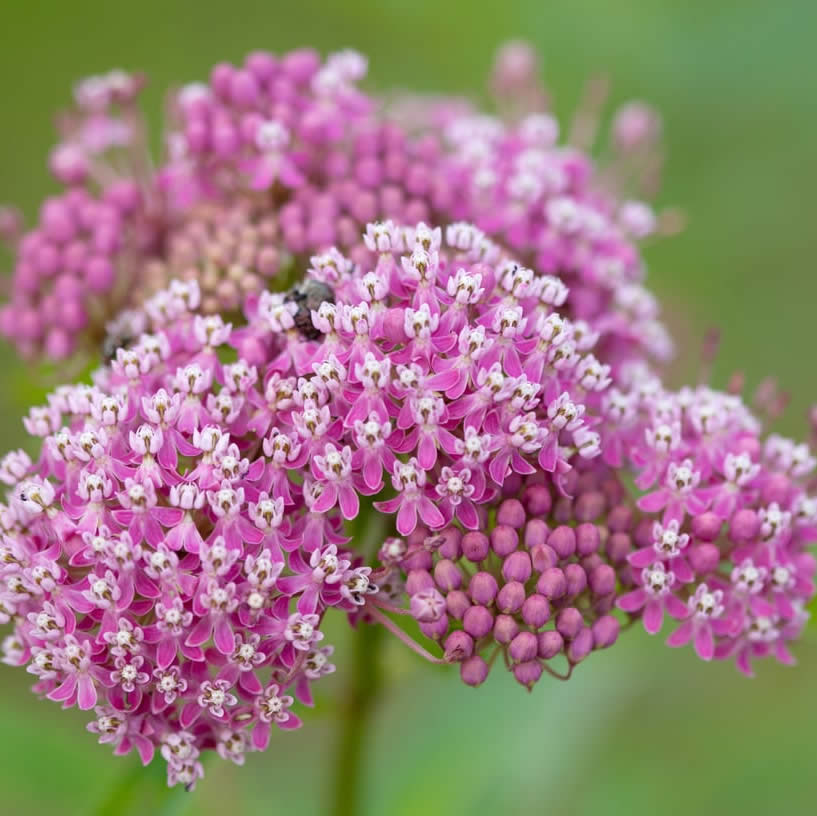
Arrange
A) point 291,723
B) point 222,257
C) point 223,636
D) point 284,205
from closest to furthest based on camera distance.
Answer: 1. point 223,636
2. point 291,723
3. point 222,257
4. point 284,205

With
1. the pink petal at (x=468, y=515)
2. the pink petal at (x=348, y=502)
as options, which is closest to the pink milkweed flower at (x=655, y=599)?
the pink petal at (x=468, y=515)

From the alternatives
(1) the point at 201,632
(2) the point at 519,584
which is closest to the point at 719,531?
(2) the point at 519,584

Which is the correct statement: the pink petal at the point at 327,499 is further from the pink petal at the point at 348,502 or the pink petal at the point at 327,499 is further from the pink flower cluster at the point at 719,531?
the pink flower cluster at the point at 719,531

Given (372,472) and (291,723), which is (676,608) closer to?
(372,472)

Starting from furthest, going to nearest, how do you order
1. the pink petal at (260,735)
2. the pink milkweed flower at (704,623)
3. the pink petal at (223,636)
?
the pink milkweed flower at (704,623), the pink petal at (260,735), the pink petal at (223,636)

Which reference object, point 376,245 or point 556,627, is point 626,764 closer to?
point 556,627

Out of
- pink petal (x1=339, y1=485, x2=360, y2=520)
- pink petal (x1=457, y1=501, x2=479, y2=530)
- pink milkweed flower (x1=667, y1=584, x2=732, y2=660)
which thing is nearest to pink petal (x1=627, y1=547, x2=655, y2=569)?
pink milkweed flower (x1=667, y1=584, x2=732, y2=660)

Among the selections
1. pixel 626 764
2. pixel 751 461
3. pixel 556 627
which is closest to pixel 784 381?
pixel 626 764
